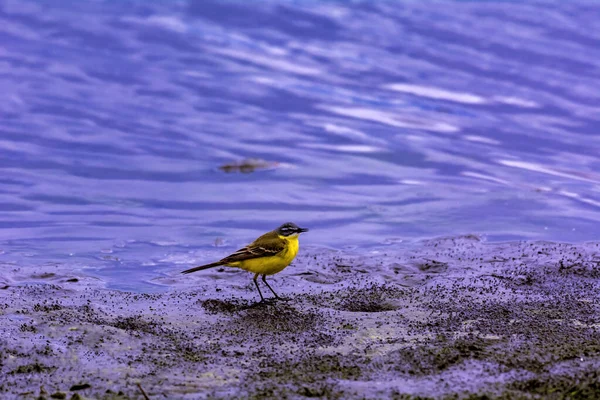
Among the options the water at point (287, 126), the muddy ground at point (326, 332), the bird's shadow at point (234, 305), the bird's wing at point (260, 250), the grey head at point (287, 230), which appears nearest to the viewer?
the muddy ground at point (326, 332)

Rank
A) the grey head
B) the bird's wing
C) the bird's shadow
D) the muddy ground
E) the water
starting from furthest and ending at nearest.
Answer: the water
the grey head
the bird's wing
the bird's shadow
the muddy ground

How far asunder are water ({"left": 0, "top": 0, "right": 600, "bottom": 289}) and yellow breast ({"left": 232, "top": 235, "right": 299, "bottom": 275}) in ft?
4.84

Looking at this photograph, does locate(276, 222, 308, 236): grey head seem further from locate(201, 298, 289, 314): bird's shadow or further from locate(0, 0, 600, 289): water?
locate(0, 0, 600, 289): water

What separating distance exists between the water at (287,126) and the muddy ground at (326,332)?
1263mm

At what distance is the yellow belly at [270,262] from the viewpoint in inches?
303

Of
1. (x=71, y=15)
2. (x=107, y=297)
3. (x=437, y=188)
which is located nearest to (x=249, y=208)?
(x=437, y=188)

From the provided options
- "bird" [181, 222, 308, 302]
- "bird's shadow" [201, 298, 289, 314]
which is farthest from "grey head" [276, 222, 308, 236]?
"bird's shadow" [201, 298, 289, 314]

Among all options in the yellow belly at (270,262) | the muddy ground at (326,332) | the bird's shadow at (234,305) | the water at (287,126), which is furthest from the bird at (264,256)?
the water at (287,126)

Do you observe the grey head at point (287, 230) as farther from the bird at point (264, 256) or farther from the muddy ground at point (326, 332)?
the muddy ground at point (326, 332)

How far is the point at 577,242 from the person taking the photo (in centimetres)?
980

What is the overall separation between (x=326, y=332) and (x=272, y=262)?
1346 mm

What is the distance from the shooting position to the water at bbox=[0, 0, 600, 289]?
10.9 meters

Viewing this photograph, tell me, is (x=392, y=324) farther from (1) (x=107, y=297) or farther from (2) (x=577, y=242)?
(2) (x=577, y=242)

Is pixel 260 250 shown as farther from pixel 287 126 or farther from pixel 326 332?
pixel 287 126
